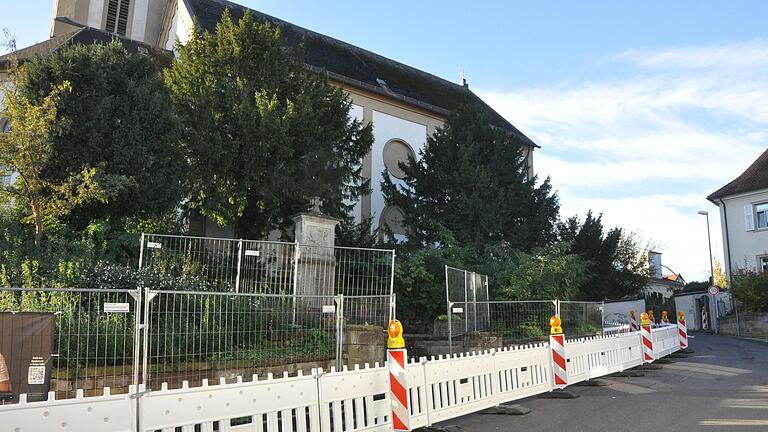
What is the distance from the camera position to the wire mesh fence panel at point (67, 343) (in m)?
7.04

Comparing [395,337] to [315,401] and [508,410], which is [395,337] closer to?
[315,401]

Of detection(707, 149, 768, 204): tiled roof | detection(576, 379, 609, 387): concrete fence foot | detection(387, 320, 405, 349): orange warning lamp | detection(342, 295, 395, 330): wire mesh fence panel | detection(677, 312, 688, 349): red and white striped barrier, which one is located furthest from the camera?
detection(707, 149, 768, 204): tiled roof

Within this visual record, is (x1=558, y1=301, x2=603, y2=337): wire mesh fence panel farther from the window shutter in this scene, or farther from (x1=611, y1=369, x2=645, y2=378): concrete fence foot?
the window shutter

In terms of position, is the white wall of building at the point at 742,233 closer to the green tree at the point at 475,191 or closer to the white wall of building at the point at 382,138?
the green tree at the point at 475,191

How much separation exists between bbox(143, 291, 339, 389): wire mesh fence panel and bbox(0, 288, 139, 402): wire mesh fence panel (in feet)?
1.23

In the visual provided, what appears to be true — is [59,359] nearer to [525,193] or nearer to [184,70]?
[184,70]

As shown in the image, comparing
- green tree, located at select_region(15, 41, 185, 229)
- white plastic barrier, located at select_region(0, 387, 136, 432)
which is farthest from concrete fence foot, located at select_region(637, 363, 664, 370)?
white plastic barrier, located at select_region(0, 387, 136, 432)

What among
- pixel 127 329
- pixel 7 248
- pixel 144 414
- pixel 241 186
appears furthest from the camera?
pixel 241 186

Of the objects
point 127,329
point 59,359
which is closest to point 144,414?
point 59,359

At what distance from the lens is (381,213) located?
26172 mm

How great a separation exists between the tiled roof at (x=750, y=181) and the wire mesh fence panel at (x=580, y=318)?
21913mm

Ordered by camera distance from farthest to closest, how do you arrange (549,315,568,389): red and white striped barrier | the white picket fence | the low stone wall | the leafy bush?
1. the leafy bush
2. the low stone wall
3. (549,315,568,389): red and white striped barrier
4. the white picket fence

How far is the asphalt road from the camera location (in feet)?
24.5

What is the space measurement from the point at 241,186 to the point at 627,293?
67.2 feet
